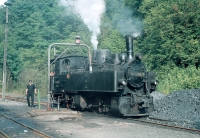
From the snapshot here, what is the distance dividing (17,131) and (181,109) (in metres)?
6.73

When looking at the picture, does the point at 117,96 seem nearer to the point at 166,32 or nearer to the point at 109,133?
the point at 109,133

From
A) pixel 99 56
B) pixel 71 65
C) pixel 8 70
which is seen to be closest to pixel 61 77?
pixel 71 65

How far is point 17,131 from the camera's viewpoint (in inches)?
351

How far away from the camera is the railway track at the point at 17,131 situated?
8.16m

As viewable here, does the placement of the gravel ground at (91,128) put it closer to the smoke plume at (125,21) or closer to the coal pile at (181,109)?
the coal pile at (181,109)

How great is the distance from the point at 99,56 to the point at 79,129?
4632 mm

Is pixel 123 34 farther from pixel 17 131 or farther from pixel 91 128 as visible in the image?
pixel 17 131

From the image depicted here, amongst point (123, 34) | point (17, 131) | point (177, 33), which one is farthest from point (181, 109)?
point (123, 34)

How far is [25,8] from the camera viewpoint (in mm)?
45688

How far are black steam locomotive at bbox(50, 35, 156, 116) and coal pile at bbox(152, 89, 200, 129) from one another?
2.95ft

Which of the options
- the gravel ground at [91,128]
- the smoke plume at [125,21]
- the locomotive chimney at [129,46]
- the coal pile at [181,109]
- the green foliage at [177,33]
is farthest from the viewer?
the smoke plume at [125,21]

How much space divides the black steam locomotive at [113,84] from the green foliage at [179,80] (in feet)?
19.1

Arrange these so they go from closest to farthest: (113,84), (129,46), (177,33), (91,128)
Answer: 1. (91,128)
2. (113,84)
3. (129,46)
4. (177,33)

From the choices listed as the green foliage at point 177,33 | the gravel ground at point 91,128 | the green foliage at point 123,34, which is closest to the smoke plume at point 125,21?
the green foliage at point 123,34
